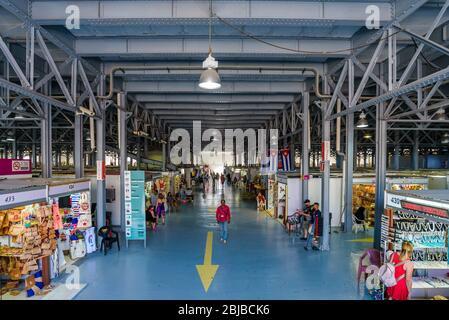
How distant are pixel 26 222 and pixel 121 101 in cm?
607

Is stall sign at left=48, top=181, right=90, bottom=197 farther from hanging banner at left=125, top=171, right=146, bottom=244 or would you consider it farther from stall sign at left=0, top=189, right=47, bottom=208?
hanging banner at left=125, top=171, right=146, bottom=244

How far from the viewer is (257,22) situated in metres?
6.02

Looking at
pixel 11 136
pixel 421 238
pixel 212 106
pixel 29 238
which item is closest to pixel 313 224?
pixel 421 238

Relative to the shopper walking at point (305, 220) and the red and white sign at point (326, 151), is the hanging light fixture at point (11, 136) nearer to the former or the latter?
the shopper walking at point (305, 220)

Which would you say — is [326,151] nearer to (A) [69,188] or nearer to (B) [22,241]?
(A) [69,188]

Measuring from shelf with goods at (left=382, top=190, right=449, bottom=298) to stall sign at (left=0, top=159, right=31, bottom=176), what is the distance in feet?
29.9

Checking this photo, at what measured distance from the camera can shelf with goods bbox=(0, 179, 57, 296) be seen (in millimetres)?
→ 5812

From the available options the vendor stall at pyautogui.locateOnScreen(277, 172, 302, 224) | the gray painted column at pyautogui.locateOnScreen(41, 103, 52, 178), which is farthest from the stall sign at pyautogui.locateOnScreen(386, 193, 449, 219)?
the gray painted column at pyautogui.locateOnScreen(41, 103, 52, 178)

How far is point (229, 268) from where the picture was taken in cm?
706

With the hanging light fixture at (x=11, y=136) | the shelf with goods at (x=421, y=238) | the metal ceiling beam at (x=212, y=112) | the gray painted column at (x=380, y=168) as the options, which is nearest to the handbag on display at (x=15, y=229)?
the shelf with goods at (x=421, y=238)

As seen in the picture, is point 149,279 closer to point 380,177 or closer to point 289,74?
point 380,177

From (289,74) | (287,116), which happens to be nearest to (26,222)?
(289,74)

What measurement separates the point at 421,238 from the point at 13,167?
9.77 metres
